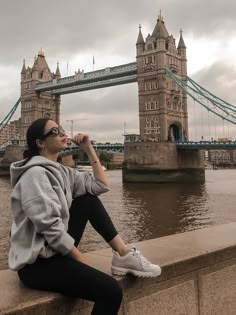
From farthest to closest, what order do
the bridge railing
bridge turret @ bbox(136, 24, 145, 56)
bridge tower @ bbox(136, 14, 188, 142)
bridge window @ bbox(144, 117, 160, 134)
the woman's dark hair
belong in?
the bridge railing → bridge turret @ bbox(136, 24, 145, 56) → bridge tower @ bbox(136, 14, 188, 142) → bridge window @ bbox(144, 117, 160, 134) → the woman's dark hair

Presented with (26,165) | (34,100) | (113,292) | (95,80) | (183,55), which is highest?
(183,55)

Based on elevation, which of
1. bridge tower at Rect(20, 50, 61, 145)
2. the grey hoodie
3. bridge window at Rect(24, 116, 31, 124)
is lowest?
the grey hoodie

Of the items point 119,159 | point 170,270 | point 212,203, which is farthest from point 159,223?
point 119,159

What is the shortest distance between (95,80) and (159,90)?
994 cm

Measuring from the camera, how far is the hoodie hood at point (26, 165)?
1801 mm

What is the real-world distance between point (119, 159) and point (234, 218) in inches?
3041

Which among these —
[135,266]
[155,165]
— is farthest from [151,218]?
[155,165]

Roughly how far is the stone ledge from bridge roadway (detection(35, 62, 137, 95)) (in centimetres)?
4071

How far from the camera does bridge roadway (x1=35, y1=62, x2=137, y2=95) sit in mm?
43281

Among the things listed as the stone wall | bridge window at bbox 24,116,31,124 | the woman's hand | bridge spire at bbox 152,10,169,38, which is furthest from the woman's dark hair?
bridge window at bbox 24,116,31,124

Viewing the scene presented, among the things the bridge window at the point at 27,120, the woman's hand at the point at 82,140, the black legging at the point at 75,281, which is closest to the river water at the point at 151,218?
the woman's hand at the point at 82,140

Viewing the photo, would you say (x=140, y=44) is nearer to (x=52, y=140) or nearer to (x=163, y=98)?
(x=163, y=98)

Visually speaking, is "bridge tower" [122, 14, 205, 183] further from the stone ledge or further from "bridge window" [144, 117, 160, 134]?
the stone ledge

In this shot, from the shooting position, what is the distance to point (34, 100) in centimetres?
5641
